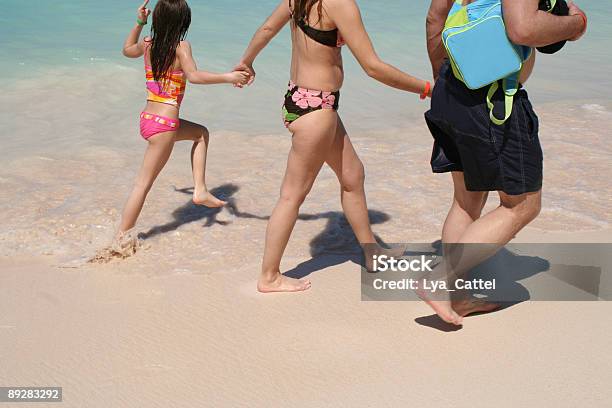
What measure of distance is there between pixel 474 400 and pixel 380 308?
38.1 inches

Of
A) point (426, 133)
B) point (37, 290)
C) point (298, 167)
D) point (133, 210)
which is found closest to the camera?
point (298, 167)

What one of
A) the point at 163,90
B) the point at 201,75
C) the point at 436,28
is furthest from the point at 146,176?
the point at 436,28

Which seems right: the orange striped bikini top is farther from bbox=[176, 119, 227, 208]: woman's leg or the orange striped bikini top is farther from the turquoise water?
the turquoise water

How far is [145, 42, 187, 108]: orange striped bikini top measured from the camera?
16.8 ft

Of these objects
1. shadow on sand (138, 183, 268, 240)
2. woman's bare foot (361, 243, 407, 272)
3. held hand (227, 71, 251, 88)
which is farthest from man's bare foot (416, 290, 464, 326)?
shadow on sand (138, 183, 268, 240)

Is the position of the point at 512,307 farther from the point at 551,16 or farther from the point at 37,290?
the point at 37,290

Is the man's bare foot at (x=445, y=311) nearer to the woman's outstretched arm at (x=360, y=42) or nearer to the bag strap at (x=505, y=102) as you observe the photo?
the bag strap at (x=505, y=102)

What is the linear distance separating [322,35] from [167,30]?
4.37 feet

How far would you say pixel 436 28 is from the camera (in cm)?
403

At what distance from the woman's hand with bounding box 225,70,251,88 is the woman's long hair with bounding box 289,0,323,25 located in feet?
1.82

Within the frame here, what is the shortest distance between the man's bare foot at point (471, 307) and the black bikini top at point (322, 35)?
4.51ft

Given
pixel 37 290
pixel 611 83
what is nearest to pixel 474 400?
pixel 37 290

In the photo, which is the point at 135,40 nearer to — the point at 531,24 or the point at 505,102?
the point at 505,102

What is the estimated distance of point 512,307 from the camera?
4082 mm
